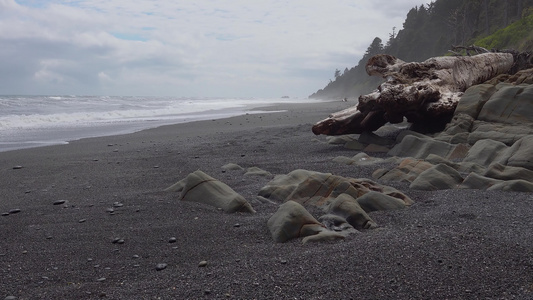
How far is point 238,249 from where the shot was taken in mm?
3094

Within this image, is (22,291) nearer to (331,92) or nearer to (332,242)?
(332,242)

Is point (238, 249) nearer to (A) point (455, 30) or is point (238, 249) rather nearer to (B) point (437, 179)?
(B) point (437, 179)

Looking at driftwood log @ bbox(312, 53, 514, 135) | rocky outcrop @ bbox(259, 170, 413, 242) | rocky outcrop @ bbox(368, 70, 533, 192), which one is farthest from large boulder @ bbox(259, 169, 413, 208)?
driftwood log @ bbox(312, 53, 514, 135)

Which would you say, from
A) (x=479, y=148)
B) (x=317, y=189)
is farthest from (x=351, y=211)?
(x=479, y=148)

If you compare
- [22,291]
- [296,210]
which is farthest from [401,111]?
[22,291]

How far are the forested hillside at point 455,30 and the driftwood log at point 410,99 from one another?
61.1ft

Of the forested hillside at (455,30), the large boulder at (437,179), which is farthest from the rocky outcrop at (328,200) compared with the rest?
the forested hillside at (455,30)

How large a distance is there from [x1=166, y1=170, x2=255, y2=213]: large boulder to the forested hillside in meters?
24.2

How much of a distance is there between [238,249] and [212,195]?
128cm

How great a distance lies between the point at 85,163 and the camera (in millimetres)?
7184

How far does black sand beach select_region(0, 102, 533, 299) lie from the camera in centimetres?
233

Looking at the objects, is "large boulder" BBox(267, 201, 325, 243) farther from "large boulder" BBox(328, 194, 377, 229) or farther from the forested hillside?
the forested hillside

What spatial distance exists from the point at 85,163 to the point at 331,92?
292 feet

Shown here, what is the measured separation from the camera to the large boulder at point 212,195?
4046mm
